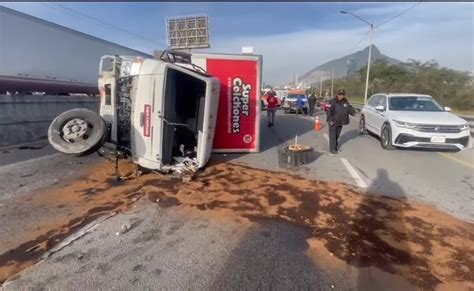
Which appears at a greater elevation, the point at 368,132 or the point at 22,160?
the point at 368,132

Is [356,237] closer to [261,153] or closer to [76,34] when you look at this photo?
[261,153]

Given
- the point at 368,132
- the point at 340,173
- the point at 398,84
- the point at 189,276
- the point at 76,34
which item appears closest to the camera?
the point at 189,276

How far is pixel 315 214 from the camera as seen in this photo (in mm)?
4711

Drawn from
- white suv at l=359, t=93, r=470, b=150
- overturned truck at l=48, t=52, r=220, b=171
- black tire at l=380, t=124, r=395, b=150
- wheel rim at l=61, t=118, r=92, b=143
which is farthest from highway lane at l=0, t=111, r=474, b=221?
overturned truck at l=48, t=52, r=220, b=171

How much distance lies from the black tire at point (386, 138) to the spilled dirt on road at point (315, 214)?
14.8ft

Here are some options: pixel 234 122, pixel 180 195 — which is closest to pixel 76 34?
pixel 234 122

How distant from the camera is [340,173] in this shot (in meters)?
7.17

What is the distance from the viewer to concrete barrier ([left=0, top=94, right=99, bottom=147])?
9.25 metres

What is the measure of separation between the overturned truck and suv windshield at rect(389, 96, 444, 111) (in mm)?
6530

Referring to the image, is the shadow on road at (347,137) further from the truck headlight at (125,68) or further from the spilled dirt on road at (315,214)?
the truck headlight at (125,68)

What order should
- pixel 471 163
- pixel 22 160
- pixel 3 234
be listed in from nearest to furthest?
1. pixel 3 234
2. pixel 22 160
3. pixel 471 163

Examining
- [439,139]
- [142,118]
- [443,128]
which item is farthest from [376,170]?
[142,118]

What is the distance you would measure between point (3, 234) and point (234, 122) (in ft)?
19.4

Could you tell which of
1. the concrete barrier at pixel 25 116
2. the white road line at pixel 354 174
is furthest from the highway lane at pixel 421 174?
the concrete barrier at pixel 25 116
